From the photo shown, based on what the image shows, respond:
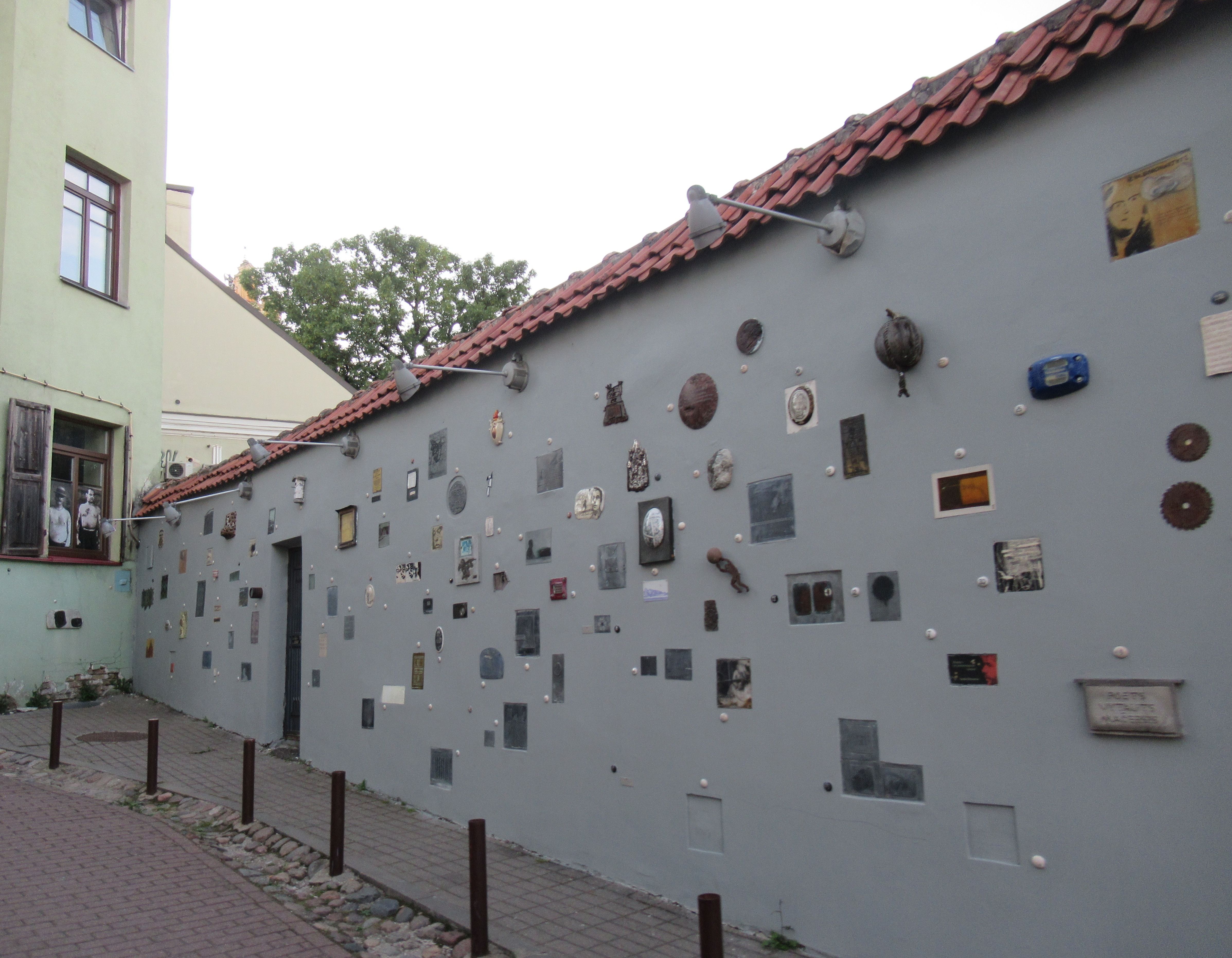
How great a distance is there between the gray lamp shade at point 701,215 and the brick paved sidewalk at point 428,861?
11.1 feet

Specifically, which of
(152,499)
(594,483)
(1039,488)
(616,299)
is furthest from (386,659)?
(152,499)

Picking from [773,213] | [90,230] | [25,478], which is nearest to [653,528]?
[773,213]

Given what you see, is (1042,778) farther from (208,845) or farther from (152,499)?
(152,499)

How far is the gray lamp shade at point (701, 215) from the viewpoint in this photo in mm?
4301

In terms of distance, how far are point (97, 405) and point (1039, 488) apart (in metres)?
13.1

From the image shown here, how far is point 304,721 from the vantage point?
30.9 ft

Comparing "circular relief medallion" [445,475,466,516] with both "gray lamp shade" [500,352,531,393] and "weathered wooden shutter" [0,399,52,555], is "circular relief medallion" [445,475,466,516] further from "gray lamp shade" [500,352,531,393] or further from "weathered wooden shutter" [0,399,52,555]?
"weathered wooden shutter" [0,399,52,555]

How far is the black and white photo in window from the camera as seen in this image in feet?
42.2

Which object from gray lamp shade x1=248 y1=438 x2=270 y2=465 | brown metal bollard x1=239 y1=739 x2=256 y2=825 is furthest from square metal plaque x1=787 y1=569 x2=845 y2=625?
gray lamp shade x1=248 y1=438 x2=270 y2=465

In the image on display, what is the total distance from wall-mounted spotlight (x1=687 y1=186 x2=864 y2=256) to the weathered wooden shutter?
10.8 metres

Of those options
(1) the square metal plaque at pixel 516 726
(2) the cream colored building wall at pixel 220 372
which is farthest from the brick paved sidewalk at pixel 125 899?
(2) the cream colored building wall at pixel 220 372

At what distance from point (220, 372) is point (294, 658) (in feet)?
26.9

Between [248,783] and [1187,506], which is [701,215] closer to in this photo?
[1187,506]

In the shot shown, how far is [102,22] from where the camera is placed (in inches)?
553
